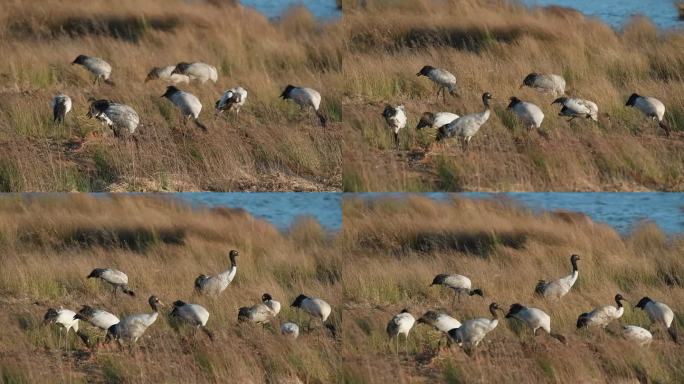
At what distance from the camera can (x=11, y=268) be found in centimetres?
1833

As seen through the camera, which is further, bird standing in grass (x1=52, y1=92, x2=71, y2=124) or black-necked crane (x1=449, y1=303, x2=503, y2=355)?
bird standing in grass (x1=52, y1=92, x2=71, y2=124)

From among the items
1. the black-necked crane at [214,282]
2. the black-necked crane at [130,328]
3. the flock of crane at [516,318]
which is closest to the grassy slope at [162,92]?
the black-necked crane at [214,282]

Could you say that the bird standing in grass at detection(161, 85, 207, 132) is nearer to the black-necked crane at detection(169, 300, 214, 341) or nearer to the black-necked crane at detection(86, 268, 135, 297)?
the black-necked crane at detection(86, 268, 135, 297)

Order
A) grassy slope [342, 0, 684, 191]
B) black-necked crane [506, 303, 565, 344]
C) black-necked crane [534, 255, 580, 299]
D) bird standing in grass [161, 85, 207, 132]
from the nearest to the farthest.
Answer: black-necked crane [506, 303, 565, 344] → black-necked crane [534, 255, 580, 299] → grassy slope [342, 0, 684, 191] → bird standing in grass [161, 85, 207, 132]

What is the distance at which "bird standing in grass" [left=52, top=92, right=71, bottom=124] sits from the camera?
17.6 metres

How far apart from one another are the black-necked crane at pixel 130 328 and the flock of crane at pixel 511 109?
3.52m

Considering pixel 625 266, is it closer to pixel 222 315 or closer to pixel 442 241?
pixel 442 241

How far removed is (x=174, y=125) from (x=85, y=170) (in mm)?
1353

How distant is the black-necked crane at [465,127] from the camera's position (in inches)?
670

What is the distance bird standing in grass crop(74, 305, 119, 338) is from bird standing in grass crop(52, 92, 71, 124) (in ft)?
8.57

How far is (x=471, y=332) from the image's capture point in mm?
15258

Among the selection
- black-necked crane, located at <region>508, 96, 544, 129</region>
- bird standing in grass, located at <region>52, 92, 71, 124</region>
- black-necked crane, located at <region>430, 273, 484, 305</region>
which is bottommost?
black-necked crane, located at <region>430, 273, 484, 305</region>

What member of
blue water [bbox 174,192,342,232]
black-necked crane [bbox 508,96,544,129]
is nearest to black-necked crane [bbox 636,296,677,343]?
black-necked crane [bbox 508,96,544,129]

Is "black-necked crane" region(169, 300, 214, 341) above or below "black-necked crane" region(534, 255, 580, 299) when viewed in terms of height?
above
